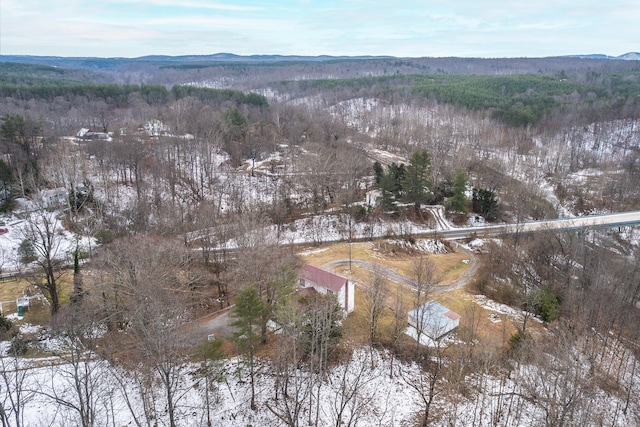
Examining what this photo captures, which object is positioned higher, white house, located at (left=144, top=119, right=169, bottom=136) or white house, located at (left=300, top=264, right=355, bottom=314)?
white house, located at (left=144, top=119, right=169, bottom=136)

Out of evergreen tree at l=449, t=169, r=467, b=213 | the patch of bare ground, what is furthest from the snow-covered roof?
Answer: evergreen tree at l=449, t=169, r=467, b=213

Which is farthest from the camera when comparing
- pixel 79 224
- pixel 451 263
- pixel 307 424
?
pixel 79 224

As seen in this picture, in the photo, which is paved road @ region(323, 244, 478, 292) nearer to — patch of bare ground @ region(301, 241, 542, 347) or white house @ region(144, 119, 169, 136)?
patch of bare ground @ region(301, 241, 542, 347)

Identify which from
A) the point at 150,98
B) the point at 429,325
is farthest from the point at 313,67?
the point at 429,325

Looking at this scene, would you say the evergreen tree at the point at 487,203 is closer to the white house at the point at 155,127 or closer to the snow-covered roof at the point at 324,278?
the snow-covered roof at the point at 324,278

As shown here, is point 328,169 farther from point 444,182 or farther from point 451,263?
point 451,263
